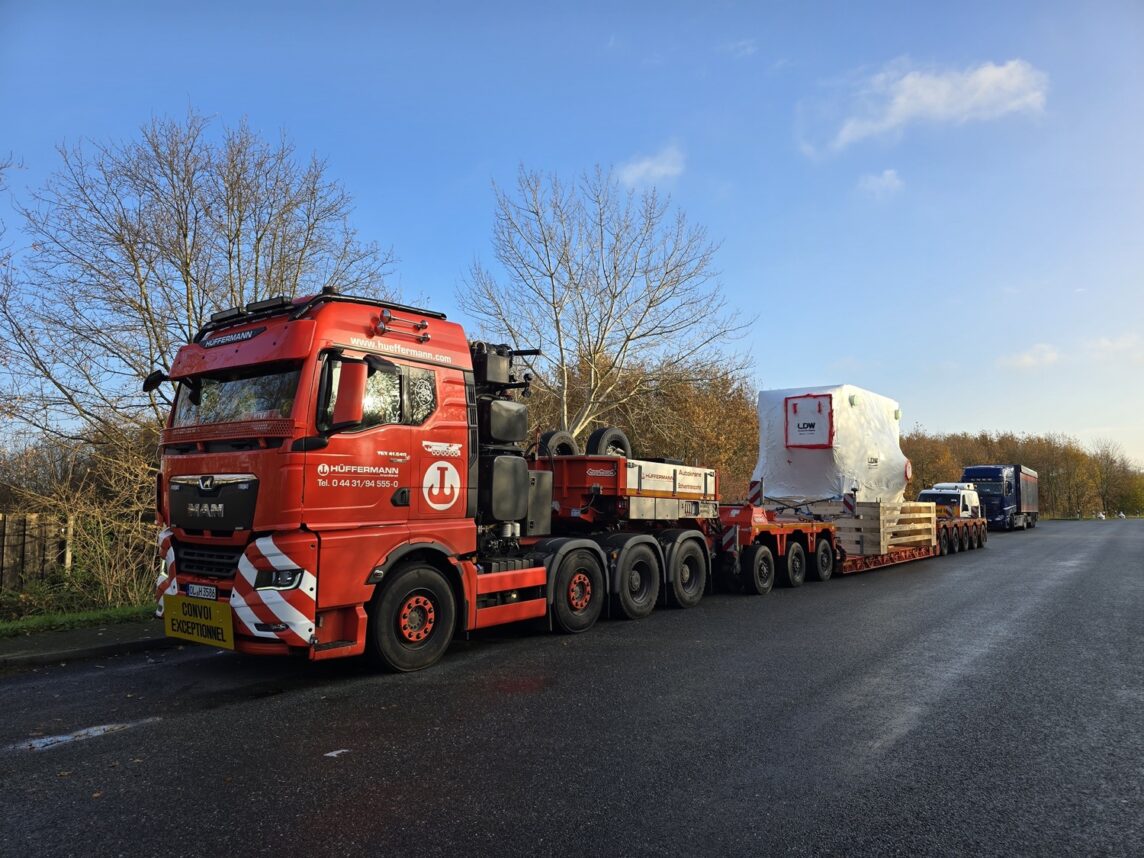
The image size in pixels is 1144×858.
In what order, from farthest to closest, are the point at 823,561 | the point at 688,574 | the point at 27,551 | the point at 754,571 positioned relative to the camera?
1. the point at 823,561
2. the point at 27,551
3. the point at 754,571
4. the point at 688,574

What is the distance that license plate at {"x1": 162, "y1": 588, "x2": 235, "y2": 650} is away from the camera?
586cm

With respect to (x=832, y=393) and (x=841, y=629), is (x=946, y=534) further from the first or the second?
(x=841, y=629)

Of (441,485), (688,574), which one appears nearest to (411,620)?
(441,485)

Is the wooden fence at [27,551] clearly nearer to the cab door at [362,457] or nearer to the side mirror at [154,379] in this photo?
the side mirror at [154,379]

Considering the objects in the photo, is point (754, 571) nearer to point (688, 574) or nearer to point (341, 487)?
point (688, 574)

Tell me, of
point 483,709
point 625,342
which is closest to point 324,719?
point 483,709

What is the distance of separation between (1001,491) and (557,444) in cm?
3435

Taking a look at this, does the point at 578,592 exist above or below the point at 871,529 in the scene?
below

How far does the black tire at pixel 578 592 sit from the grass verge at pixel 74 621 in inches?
208

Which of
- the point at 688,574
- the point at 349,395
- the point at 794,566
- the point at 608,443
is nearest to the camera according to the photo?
the point at 349,395

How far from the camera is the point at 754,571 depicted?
1209cm

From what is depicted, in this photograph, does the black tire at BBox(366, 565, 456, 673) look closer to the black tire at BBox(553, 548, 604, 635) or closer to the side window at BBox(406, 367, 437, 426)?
the side window at BBox(406, 367, 437, 426)

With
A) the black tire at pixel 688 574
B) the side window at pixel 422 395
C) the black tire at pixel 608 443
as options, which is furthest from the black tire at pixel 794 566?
the side window at pixel 422 395

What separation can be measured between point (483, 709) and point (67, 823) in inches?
103
